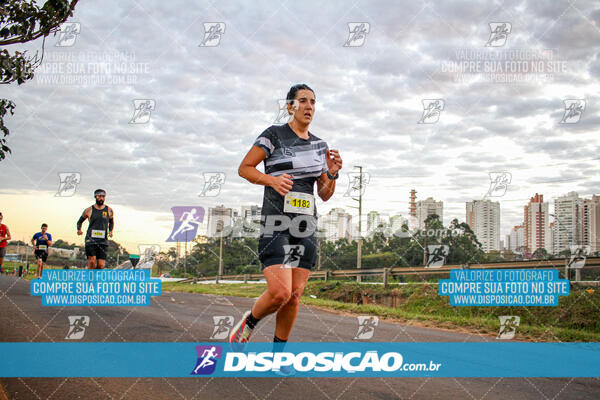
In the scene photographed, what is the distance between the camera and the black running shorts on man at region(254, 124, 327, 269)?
11.4ft

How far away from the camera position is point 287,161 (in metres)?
3.55

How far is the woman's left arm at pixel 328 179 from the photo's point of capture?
3592mm

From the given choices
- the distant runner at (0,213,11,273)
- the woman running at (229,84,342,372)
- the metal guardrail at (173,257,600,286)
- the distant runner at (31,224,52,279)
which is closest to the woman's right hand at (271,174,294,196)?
the woman running at (229,84,342,372)

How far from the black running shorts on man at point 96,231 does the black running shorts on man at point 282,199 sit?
6.77 m

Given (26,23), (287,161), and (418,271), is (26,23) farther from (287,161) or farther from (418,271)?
(418,271)

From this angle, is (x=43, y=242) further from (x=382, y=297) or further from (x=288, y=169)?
(x=288, y=169)

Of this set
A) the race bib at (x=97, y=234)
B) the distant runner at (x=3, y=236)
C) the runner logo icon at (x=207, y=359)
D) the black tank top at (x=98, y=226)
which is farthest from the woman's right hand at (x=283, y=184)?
the distant runner at (x=3, y=236)

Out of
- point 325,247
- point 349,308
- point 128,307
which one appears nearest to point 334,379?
point 128,307

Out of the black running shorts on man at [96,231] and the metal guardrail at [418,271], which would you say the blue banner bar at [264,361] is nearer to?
the black running shorts on man at [96,231]

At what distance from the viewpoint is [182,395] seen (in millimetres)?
3307

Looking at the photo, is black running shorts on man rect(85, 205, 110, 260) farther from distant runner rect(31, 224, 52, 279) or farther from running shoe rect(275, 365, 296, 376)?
running shoe rect(275, 365, 296, 376)

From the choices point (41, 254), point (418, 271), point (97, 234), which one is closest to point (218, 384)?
point (97, 234)

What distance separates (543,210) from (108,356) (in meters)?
21.0

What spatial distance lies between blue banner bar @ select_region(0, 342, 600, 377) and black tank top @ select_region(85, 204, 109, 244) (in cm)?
493
